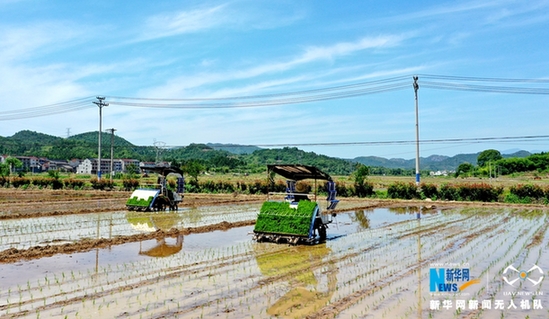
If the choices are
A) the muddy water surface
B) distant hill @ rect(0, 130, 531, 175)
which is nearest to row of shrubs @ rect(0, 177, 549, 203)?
the muddy water surface

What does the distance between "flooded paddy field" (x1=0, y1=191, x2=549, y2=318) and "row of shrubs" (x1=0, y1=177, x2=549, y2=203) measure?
16687 millimetres

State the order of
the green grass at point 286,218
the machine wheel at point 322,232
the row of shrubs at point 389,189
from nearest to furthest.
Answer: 1. the green grass at point 286,218
2. the machine wheel at point 322,232
3. the row of shrubs at point 389,189

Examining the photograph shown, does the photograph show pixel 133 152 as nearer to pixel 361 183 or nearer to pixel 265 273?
pixel 361 183

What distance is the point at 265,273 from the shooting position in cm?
949

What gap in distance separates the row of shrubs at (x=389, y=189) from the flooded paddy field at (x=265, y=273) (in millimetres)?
16687

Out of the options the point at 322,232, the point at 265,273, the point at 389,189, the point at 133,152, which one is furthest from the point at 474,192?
the point at 133,152

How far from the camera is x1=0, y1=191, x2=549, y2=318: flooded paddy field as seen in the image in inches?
274

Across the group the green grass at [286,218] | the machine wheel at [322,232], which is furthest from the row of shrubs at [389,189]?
the green grass at [286,218]

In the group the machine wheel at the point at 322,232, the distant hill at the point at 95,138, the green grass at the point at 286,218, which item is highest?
the distant hill at the point at 95,138

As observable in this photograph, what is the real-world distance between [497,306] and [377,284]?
216 cm

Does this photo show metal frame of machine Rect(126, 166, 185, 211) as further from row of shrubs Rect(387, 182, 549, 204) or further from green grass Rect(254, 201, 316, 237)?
row of shrubs Rect(387, 182, 549, 204)

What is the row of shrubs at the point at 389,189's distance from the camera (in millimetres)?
32281

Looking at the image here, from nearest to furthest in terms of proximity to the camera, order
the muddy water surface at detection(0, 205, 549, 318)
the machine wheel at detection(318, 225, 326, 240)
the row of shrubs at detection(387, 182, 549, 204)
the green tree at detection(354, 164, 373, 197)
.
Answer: the muddy water surface at detection(0, 205, 549, 318) → the machine wheel at detection(318, 225, 326, 240) → the row of shrubs at detection(387, 182, 549, 204) → the green tree at detection(354, 164, 373, 197)

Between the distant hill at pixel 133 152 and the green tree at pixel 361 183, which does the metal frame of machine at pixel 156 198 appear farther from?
the distant hill at pixel 133 152
